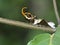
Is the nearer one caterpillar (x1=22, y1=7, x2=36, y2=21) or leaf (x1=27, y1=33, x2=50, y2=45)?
leaf (x1=27, y1=33, x2=50, y2=45)

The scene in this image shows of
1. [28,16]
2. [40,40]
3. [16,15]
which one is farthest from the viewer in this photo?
[16,15]

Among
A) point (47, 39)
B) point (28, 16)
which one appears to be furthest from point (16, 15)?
point (47, 39)

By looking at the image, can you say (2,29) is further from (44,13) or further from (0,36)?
(44,13)

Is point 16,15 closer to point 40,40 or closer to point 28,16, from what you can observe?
point 28,16

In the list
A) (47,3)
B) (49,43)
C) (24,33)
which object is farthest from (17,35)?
(49,43)

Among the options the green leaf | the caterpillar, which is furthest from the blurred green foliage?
the green leaf

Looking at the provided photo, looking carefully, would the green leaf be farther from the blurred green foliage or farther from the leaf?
the blurred green foliage

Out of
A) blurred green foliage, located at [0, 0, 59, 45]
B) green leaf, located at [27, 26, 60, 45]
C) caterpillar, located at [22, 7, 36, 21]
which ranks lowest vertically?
blurred green foliage, located at [0, 0, 59, 45]

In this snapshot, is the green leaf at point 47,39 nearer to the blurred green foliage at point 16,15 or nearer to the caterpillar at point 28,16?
the caterpillar at point 28,16

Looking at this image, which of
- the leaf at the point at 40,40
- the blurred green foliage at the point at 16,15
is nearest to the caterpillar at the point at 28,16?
the leaf at the point at 40,40

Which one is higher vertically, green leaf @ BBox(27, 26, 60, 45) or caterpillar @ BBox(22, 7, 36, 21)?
caterpillar @ BBox(22, 7, 36, 21)

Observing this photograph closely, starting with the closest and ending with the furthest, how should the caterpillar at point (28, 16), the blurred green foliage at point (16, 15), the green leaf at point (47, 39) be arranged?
the green leaf at point (47, 39), the caterpillar at point (28, 16), the blurred green foliage at point (16, 15)
